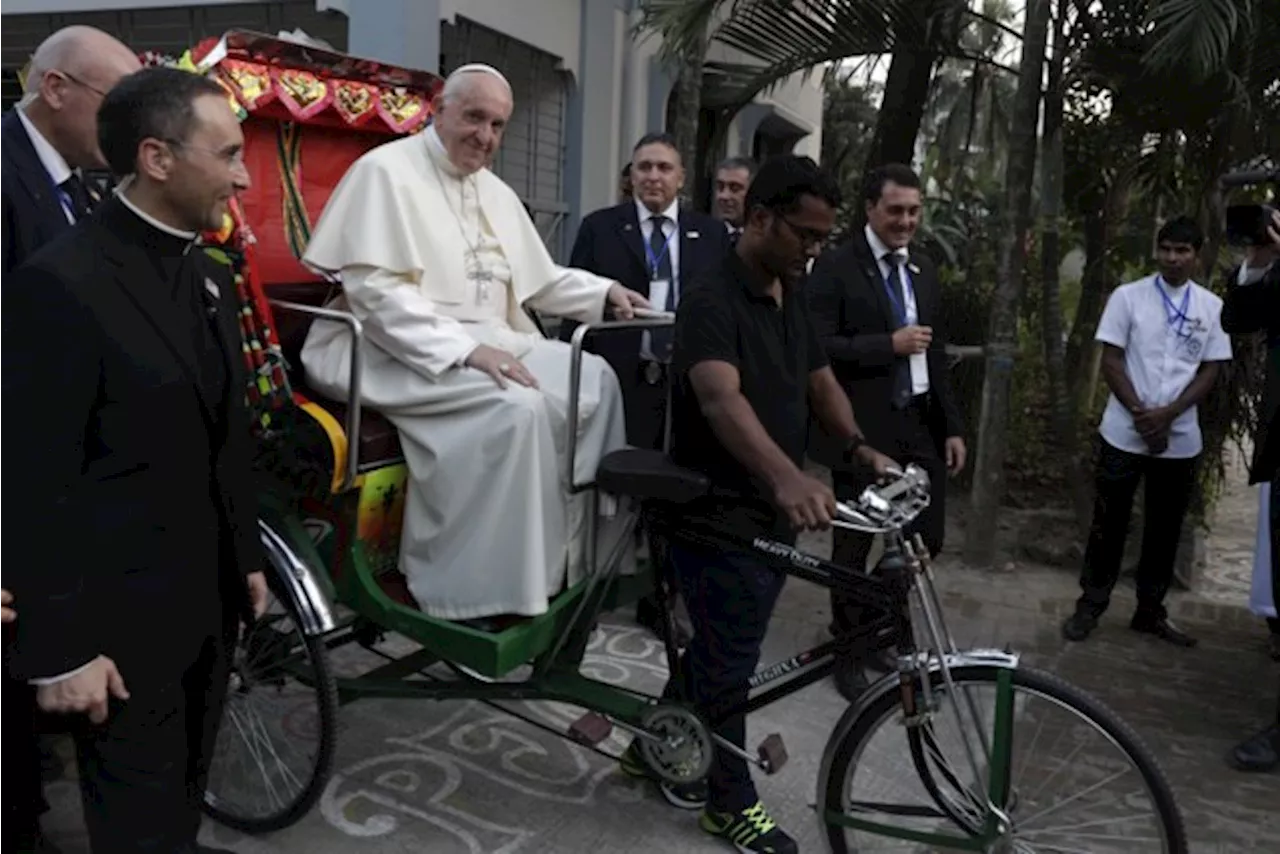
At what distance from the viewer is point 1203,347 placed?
17.1ft

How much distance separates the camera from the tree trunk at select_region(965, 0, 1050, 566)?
19.8 feet

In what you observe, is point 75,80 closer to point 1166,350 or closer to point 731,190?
point 731,190

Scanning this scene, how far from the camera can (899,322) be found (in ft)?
14.6

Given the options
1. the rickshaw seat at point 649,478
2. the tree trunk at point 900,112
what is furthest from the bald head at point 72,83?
the tree trunk at point 900,112

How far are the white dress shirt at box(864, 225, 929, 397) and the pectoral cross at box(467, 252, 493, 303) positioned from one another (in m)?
1.54

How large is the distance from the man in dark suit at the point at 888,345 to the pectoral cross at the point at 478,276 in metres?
1.31

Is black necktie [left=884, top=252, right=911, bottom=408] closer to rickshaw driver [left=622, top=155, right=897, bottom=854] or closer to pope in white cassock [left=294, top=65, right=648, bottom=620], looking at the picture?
rickshaw driver [left=622, top=155, right=897, bottom=854]

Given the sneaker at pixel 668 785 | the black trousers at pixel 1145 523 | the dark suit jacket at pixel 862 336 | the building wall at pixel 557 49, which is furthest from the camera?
the building wall at pixel 557 49

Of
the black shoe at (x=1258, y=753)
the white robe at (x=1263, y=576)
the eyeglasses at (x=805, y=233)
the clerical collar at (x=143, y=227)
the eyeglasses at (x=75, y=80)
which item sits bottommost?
the black shoe at (x=1258, y=753)

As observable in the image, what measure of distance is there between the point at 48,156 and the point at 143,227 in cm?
85

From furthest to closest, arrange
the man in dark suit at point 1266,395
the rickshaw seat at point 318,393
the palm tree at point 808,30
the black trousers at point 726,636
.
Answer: the palm tree at point 808,30, the man in dark suit at point 1266,395, the rickshaw seat at point 318,393, the black trousers at point 726,636

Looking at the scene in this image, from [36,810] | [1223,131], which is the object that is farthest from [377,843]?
[1223,131]

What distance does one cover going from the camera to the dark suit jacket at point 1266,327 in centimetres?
414

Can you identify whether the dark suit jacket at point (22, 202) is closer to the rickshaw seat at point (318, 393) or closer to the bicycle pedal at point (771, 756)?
the rickshaw seat at point (318, 393)
